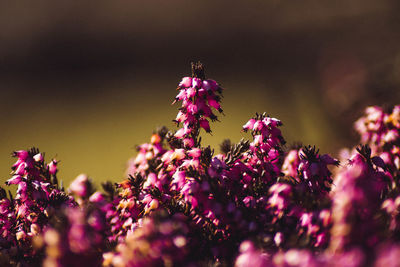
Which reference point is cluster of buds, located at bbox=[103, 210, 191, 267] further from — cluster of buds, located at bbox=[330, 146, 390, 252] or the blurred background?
the blurred background

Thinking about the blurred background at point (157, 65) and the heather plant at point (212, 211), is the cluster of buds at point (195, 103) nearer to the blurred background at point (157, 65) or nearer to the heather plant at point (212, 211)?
the heather plant at point (212, 211)

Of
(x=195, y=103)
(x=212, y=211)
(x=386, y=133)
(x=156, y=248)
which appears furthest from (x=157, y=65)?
(x=156, y=248)

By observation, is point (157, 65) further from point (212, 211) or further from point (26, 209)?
point (212, 211)

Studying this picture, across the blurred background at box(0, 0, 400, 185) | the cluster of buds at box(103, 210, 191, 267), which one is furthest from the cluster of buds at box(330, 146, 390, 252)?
the blurred background at box(0, 0, 400, 185)

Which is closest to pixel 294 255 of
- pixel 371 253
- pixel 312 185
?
pixel 371 253

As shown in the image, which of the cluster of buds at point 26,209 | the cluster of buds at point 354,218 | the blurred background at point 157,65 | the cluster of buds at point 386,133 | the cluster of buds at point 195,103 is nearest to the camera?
the cluster of buds at point 354,218

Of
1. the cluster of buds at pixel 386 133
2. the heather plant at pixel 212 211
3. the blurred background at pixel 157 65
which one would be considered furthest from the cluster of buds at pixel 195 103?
the blurred background at pixel 157 65
